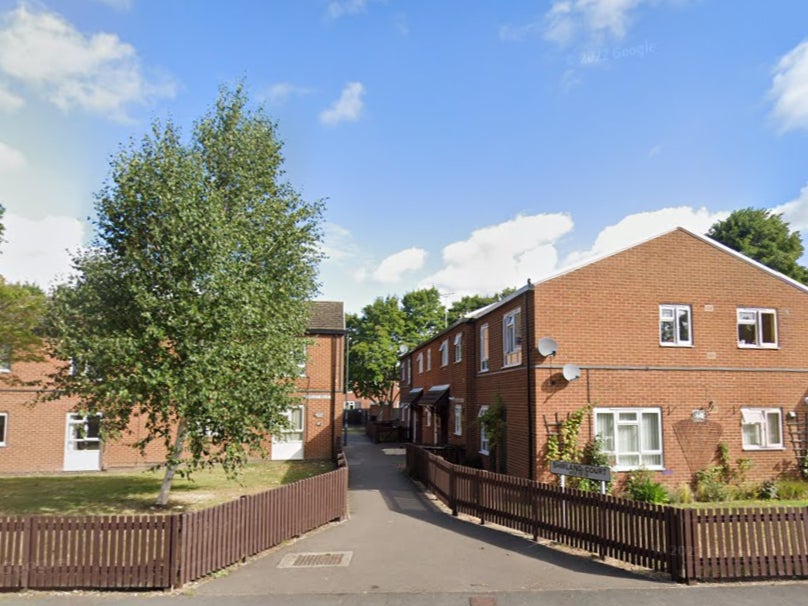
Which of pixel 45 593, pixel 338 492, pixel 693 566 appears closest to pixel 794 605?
pixel 693 566

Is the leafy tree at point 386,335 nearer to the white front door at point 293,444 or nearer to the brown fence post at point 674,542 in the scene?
the white front door at point 293,444

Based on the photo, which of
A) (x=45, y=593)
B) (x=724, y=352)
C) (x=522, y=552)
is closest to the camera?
(x=45, y=593)

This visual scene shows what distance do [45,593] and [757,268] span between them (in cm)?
1833

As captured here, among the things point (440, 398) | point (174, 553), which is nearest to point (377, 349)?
point (440, 398)

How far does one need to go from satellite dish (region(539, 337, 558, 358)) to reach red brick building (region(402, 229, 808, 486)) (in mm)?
44

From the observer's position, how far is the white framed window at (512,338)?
15922 mm

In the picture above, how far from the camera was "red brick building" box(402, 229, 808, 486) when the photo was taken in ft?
47.8

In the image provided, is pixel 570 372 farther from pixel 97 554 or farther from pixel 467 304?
pixel 467 304

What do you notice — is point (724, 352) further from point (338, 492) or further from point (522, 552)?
point (338, 492)

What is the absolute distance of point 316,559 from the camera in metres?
9.62

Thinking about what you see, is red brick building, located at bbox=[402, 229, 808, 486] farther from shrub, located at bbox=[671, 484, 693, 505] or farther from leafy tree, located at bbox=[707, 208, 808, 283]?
leafy tree, located at bbox=[707, 208, 808, 283]

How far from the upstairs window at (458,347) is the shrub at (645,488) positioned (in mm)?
8597

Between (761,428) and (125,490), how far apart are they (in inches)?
739

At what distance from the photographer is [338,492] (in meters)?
12.7
